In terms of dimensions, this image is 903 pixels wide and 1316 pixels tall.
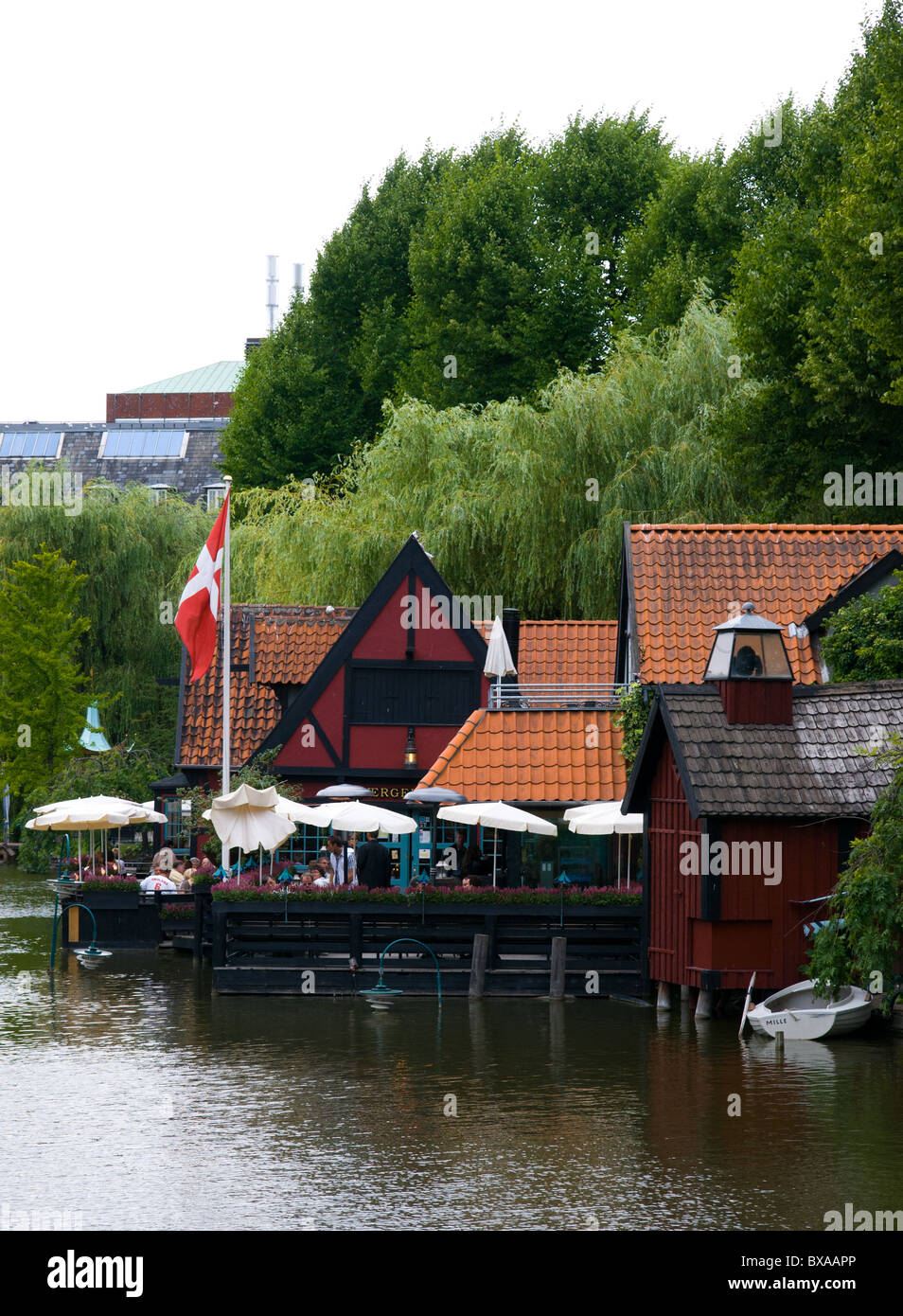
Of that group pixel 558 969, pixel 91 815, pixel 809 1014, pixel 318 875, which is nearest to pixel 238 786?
pixel 91 815

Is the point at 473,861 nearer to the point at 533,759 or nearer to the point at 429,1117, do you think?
the point at 533,759

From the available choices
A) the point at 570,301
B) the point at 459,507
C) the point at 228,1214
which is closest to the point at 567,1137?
the point at 228,1214

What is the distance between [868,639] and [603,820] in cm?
539

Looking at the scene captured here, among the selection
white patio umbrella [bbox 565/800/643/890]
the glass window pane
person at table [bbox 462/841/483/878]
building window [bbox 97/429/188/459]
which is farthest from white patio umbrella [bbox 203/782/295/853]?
building window [bbox 97/429/188/459]

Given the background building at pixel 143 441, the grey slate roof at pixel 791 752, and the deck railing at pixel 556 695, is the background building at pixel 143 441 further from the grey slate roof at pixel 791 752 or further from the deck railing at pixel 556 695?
the grey slate roof at pixel 791 752

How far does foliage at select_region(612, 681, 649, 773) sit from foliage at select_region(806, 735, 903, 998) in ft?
23.2

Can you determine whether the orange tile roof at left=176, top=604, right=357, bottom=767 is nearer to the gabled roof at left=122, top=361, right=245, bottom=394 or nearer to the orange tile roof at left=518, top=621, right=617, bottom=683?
the orange tile roof at left=518, top=621, right=617, bottom=683

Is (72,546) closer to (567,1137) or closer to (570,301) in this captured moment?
(570,301)

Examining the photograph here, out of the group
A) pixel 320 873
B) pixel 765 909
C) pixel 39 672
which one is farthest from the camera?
pixel 39 672

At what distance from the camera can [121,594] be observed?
1997 inches

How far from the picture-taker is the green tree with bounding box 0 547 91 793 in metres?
47.8

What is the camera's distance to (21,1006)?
23.5 m

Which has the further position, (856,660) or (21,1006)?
(856,660)
